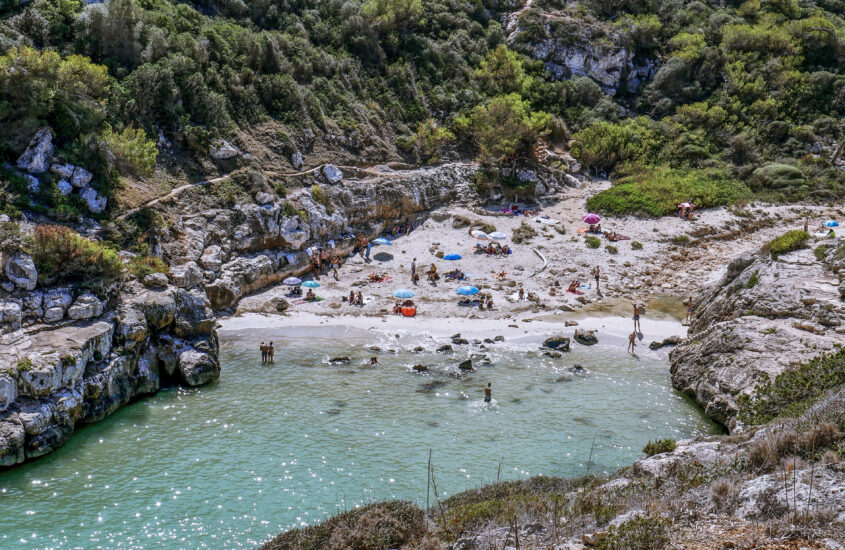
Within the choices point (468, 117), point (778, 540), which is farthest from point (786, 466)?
point (468, 117)

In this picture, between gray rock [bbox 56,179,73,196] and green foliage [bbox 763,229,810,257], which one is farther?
gray rock [bbox 56,179,73,196]

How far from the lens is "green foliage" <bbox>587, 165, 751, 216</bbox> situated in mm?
49250

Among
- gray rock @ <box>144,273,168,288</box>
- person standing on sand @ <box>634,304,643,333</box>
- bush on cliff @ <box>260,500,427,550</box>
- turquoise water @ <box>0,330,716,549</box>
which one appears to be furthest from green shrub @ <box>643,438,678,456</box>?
gray rock @ <box>144,273,168,288</box>

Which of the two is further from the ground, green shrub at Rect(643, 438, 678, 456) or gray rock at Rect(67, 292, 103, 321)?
gray rock at Rect(67, 292, 103, 321)

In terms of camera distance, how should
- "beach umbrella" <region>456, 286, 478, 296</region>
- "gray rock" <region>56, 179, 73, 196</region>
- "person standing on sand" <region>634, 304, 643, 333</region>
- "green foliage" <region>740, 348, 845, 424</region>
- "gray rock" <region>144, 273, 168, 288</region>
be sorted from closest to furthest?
"green foliage" <region>740, 348, 845, 424</region> < "gray rock" <region>144, 273, 168, 288</region> < "gray rock" <region>56, 179, 73, 196</region> < "person standing on sand" <region>634, 304, 643, 333</region> < "beach umbrella" <region>456, 286, 478, 296</region>

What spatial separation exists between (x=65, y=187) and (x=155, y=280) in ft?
26.6

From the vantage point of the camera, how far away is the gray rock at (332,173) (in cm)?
4344

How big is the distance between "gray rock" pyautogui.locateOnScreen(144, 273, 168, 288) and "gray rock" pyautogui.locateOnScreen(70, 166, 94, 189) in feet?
25.6

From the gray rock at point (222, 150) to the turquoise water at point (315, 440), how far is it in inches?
Answer: 649

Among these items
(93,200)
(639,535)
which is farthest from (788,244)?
(93,200)

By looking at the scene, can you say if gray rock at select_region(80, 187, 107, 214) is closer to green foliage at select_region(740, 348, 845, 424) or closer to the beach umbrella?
the beach umbrella

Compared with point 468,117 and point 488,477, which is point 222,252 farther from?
point 468,117

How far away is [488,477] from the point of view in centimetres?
1808

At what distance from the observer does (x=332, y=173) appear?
43.7 m
